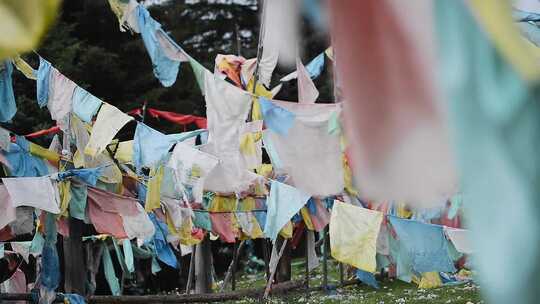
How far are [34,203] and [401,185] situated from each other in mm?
6822

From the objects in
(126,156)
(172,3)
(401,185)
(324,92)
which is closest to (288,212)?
(126,156)

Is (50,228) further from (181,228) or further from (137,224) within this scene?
(181,228)

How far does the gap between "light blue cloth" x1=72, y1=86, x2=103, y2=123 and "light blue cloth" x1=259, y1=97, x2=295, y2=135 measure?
2.31m

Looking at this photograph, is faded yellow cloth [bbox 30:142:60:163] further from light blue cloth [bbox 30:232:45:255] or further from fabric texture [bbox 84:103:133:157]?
light blue cloth [bbox 30:232:45:255]

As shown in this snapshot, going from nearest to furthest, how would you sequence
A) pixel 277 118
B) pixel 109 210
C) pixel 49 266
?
1. pixel 277 118
2. pixel 49 266
3. pixel 109 210

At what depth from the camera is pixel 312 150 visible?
6.30 metres

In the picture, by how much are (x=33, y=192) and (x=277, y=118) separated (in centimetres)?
258

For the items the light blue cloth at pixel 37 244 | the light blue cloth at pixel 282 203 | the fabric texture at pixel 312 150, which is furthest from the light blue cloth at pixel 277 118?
the light blue cloth at pixel 37 244

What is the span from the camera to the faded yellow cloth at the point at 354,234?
8617 mm

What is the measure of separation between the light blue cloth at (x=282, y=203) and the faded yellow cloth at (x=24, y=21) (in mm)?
7610

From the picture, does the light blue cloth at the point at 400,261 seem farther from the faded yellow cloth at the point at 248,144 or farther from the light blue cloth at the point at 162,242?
the light blue cloth at the point at 162,242

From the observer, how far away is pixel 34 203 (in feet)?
24.6

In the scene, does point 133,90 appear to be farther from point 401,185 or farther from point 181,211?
point 401,185

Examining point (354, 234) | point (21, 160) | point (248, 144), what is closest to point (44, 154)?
point (21, 160)
